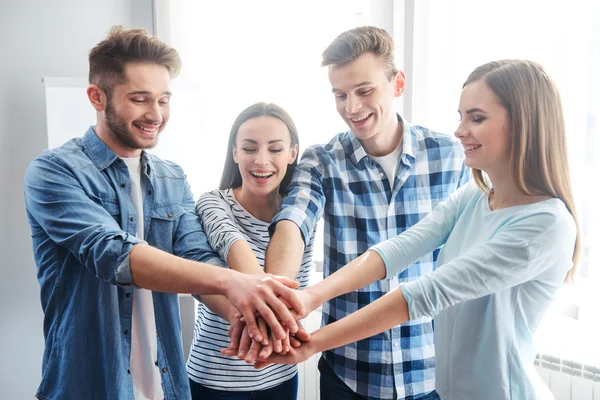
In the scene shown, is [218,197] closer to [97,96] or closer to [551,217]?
[97,96]

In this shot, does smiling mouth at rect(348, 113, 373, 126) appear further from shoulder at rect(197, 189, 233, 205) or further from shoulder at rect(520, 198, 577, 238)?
shoulder at rect(520, 198, 577, 238)

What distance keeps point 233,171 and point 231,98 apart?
1160 mm

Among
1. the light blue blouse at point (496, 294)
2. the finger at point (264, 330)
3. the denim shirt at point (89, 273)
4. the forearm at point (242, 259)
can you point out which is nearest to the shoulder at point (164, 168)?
the denim shirt at point (89, 273)

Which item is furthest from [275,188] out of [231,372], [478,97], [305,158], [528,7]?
[528,7]

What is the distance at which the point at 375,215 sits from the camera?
1688mm

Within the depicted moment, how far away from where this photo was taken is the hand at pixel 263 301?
Result: 4.60 feet

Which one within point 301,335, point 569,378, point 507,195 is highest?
point 507,195

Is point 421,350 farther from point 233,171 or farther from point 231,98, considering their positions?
point 231,98

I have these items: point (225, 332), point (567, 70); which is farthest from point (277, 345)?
point (567, 70)

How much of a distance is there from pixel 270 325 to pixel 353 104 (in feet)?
2.34

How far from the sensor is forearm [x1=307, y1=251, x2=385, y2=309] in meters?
1.46

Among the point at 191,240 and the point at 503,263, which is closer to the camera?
the point at 503,263

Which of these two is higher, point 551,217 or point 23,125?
point 23,125

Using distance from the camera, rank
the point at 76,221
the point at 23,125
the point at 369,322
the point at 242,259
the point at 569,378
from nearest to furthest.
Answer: the point at 369,322 → the point at 76,221 → the point at 242,259 → the point at 569,378 → the point at 23,125
